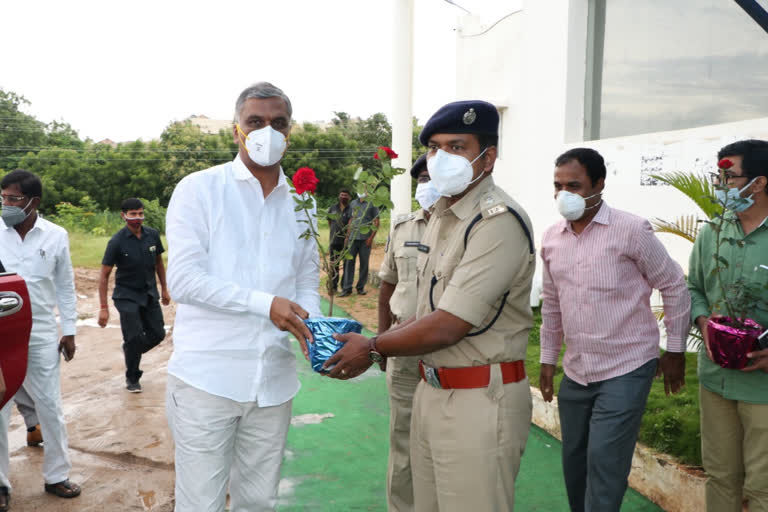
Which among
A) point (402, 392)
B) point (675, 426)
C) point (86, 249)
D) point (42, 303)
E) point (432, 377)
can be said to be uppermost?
point (432, 377)

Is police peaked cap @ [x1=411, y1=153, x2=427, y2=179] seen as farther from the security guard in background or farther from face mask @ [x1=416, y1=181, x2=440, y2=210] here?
face mask @ [x1=416, y1=181, x2=440, y2=210]

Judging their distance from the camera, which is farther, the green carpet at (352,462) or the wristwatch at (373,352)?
the green carpet at (352,462)

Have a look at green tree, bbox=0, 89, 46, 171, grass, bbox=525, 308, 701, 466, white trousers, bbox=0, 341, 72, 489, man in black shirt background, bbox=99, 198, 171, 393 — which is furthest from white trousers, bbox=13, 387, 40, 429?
green tree, bbox=0, 89, 46, 171

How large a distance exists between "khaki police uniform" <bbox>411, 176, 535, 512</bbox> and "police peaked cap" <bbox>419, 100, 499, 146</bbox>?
245 millimetres

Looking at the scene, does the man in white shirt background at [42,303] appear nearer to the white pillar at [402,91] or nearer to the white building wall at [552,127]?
the white building wall at [552,127]

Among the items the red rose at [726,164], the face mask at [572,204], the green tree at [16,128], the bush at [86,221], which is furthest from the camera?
the green tree at [16,128]

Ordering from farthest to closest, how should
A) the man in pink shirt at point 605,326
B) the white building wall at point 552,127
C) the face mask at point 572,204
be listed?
1. the white building wall at point 552,127
2. the face mask at point 572,204
3. the man in pink shirt at point 605,326

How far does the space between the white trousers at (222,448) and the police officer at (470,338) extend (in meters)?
0.43

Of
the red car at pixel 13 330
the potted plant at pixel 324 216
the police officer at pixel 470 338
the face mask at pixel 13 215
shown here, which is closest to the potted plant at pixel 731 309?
the police officer at pixel 470 338

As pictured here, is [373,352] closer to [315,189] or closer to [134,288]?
[315,189]

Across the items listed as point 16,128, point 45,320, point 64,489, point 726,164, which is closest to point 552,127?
point 726,164

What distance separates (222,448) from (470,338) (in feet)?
3.47

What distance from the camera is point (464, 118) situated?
88.4 inches

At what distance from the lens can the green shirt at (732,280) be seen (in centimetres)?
269
